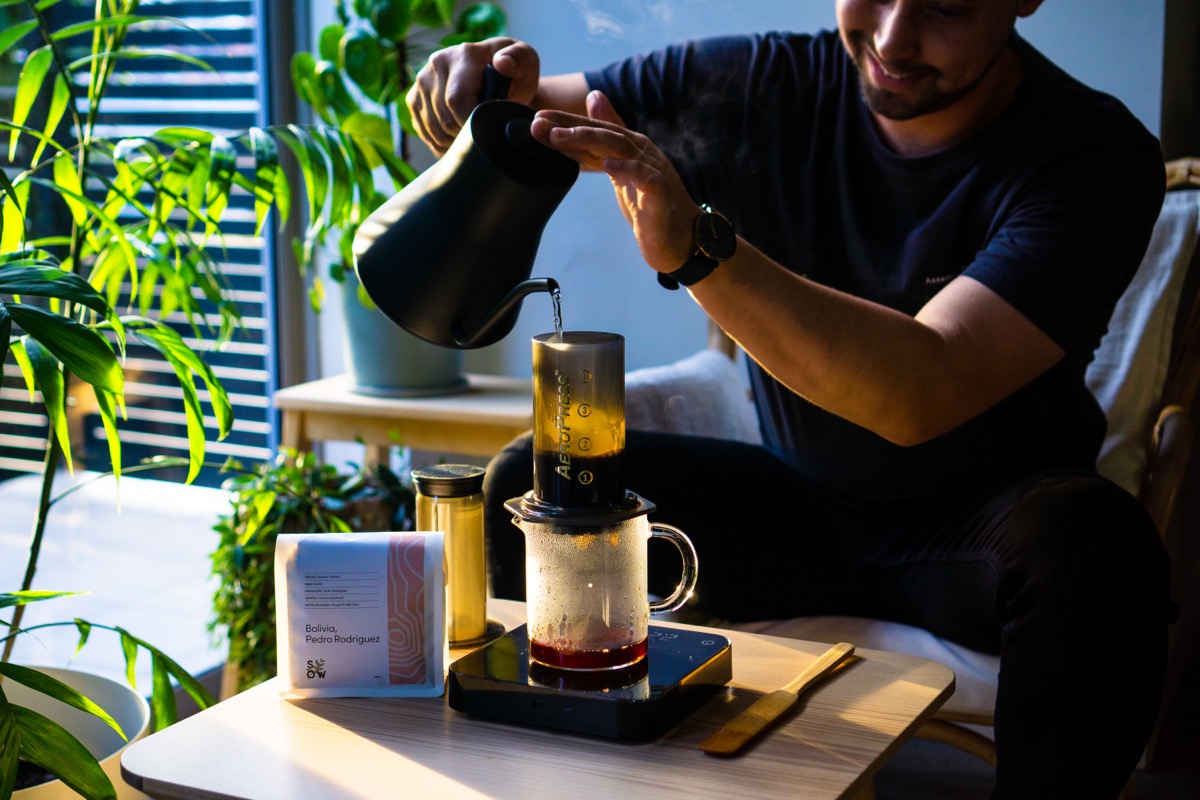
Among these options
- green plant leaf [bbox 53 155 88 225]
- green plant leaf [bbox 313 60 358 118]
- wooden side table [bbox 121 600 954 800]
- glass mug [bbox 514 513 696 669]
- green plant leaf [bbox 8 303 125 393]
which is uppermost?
green plant leaf [bbox 313 60 358 118]

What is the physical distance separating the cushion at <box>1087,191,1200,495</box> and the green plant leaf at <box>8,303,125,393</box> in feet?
4.45

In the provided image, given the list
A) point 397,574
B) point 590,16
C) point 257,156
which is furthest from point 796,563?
point 590,16

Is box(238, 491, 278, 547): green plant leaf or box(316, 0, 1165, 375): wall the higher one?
box(316, 0, 1165, 375): wall

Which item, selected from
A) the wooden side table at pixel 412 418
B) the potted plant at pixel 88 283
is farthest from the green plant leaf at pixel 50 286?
the wooden side table at pixel 412 418

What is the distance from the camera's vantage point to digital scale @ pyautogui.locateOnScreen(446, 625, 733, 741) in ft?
2.85

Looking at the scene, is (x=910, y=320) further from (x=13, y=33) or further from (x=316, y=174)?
(x=13, y=33)

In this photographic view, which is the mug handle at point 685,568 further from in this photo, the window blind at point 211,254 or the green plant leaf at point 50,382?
the window blind at point 211,254

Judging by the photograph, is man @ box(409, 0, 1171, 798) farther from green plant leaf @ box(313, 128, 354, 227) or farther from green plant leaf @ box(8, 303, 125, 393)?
green plant leaf @ box(8, 303, 125, 393)

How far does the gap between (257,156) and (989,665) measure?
951mm

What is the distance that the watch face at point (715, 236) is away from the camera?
1103 millimetres

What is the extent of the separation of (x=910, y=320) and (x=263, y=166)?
2.24 ft

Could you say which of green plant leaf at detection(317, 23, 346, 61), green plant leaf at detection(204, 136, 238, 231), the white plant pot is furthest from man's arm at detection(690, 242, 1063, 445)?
Result: green plant leaf at detection(317, 23, 346, 61)

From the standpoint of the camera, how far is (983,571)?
1257mm

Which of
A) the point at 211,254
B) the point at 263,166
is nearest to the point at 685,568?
the point at 263,166
